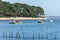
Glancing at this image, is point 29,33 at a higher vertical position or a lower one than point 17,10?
higher

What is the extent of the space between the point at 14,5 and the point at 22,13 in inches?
407

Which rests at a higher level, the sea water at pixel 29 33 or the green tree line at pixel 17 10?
the sea water at pixel 29 33

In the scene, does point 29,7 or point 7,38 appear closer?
point 7,38

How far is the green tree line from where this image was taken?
163 m

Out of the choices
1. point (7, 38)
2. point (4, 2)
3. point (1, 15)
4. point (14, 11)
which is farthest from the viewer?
point (4, 2)

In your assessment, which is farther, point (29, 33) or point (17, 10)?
point (17, 10)

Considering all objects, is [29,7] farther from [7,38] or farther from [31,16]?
[7,38]

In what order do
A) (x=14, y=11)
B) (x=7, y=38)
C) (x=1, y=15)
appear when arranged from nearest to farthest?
(x=7, y=38) → (x=1, y=15) → (x=14, y=11)

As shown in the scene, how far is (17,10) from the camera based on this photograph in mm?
169875

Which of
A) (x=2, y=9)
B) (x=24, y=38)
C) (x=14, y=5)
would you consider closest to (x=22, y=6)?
(x=14, y=5)

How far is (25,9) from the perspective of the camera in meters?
177

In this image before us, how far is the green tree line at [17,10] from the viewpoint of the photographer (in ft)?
536

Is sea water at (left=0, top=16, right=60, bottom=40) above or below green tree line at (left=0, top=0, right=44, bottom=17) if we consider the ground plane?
above

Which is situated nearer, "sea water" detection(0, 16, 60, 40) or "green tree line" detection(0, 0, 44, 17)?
"sea water" detection(0, 16, 60, 40)
